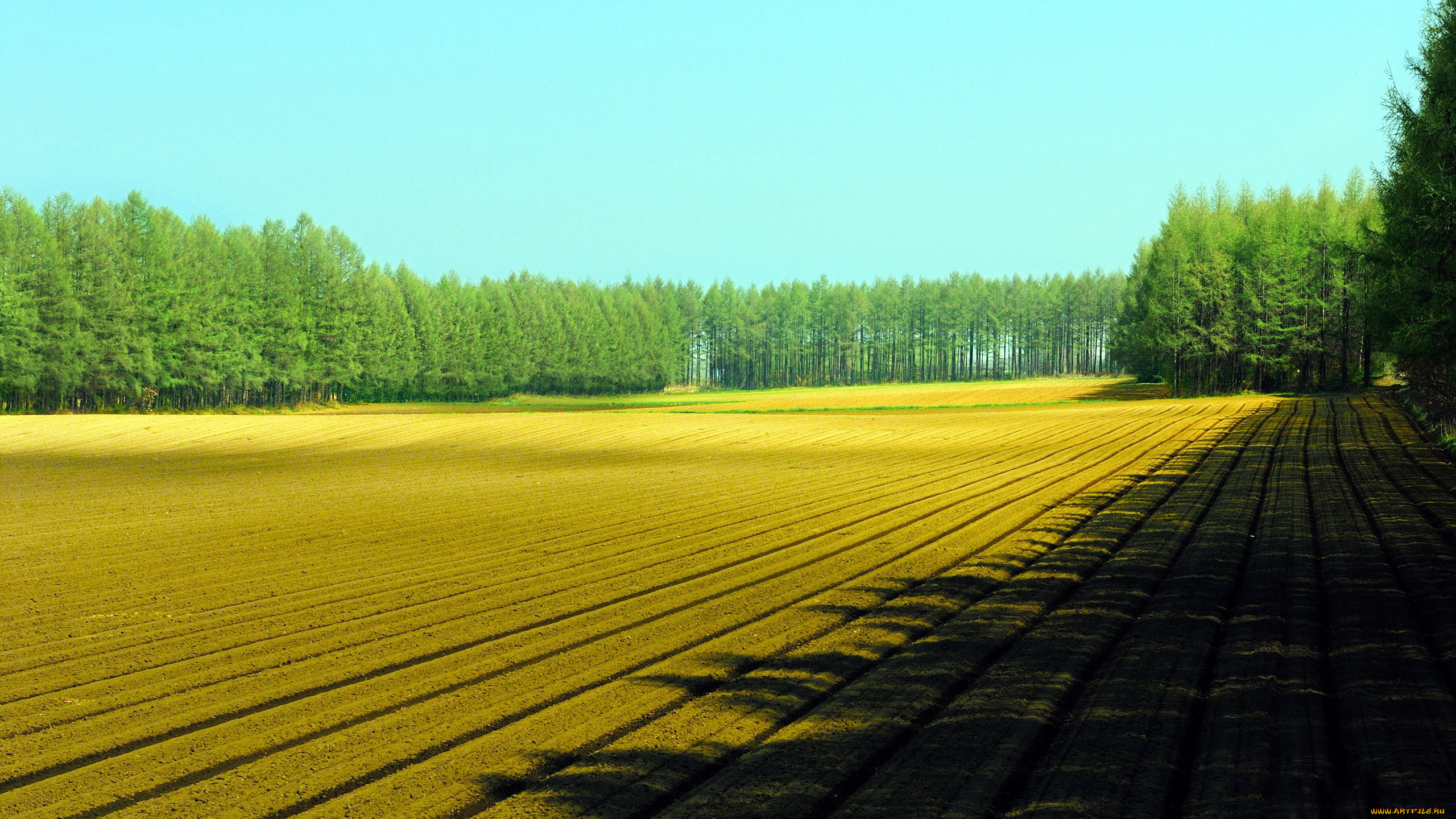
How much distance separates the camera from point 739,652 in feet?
20.8

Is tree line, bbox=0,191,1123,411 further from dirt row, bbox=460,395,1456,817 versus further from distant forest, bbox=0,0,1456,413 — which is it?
dirt row, bbox=460,395,1456,817

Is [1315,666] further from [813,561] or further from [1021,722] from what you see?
[813,561]

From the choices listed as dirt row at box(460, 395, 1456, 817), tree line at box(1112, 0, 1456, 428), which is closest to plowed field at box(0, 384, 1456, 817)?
dirt row at box(460, 395, 1456, 817)

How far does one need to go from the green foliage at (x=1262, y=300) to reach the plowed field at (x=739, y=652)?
140ft

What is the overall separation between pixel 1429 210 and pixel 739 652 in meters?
16.7

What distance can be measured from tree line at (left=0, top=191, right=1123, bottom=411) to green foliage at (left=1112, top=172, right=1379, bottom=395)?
56.3 metres

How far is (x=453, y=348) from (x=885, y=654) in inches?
3329

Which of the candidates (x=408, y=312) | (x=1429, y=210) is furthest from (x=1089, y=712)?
(x=408, y=312)

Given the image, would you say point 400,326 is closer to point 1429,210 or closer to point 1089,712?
point 1429,210

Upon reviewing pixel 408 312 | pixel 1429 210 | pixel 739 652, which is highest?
pixel 408 312

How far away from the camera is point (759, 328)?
12175cm

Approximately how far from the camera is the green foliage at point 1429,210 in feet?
51.5

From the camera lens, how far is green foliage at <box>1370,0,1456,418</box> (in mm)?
15703

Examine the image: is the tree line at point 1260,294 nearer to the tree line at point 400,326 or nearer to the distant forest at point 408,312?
the distant forest at point 408,312
